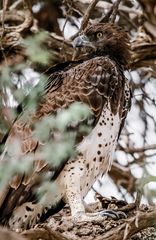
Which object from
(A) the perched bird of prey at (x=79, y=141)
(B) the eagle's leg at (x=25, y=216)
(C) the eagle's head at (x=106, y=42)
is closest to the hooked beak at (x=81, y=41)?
(C) the eagle's head at (x=106, y=42)

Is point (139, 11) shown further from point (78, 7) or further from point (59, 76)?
point (59, 76)

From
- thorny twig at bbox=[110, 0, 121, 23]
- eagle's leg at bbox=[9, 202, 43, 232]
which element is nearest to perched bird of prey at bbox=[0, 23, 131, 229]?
eagle's leg at bbox=[9, 202, 43, 232]

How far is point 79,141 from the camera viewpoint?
5.95 metres

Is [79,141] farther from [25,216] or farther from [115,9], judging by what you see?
[115,9]

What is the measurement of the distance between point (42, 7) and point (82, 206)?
2.95 meters

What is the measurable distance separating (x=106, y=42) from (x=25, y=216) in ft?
5.02

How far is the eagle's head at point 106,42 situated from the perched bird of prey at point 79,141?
34 cm

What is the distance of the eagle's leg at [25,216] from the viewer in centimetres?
593

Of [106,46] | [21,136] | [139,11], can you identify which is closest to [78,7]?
[139,11]

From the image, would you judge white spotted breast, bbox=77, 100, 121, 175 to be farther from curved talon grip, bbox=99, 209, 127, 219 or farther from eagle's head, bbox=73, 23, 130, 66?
eagle's head, bbox=73, 23, 130, 66

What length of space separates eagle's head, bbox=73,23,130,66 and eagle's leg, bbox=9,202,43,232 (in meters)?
1.32

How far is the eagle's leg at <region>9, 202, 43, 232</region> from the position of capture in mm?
5930

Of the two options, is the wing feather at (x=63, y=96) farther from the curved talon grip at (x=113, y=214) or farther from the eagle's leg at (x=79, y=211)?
the curved talon grip at (x=113, y=214)

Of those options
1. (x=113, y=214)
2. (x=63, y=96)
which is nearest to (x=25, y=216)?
(x=113, y=214)
